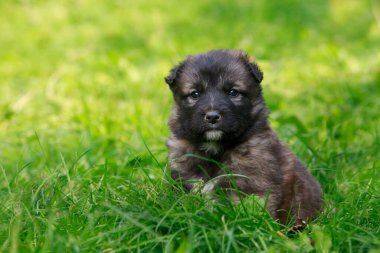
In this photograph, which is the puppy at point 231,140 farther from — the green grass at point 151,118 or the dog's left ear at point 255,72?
the green grass at point 151,118

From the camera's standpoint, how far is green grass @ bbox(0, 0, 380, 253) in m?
3.73

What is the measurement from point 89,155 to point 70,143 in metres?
0.56

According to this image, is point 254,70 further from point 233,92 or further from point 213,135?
point 213,135

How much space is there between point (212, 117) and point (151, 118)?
267 centimetres

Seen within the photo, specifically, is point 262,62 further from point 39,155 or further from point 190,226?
point 190,226

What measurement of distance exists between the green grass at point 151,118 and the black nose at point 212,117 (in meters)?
0.41

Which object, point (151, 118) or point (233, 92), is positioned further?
point (151, 118)

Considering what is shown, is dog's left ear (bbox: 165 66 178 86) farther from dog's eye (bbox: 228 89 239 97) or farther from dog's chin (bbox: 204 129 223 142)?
dog's chin (bbox: 204 129 223 142)

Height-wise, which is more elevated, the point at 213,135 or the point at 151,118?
the point at 213,135

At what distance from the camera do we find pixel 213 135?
172 inches

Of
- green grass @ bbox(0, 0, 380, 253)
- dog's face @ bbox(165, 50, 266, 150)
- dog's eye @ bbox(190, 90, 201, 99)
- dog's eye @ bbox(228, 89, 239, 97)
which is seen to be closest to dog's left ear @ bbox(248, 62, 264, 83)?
dog's face @ bbox(165, 50, 266, 150)

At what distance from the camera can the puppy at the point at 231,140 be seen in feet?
14.2

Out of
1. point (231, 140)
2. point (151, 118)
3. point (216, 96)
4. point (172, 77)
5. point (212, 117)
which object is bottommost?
point (151, 118)

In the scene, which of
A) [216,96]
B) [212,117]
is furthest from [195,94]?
[212,117]
